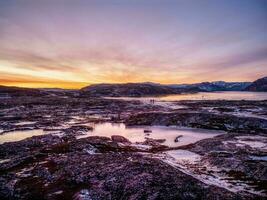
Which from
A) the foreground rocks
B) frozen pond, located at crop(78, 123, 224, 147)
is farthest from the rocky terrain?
frozen pond, located at crop(78, 123, 224, 147)

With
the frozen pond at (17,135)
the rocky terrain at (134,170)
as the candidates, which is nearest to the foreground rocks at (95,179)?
the rocky terrain at (134,170)

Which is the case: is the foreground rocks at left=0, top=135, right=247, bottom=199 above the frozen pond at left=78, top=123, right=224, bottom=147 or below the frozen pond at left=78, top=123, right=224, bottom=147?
above

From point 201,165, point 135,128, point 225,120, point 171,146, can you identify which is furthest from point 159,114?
point 201,165

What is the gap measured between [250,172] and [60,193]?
22.1 meters

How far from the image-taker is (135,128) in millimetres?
69000

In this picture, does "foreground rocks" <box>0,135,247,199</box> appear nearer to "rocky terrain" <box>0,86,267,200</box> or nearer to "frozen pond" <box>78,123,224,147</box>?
"rocky terrain" <box>0,86,267,200</box>

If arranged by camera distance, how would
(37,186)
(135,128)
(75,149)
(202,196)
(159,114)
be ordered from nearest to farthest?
1. (202,196)
2. (37,186)
3. (75,149)
4. (135,128)
5. (159,114)

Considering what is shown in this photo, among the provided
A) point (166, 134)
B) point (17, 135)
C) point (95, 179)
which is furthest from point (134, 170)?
point (17, 135)

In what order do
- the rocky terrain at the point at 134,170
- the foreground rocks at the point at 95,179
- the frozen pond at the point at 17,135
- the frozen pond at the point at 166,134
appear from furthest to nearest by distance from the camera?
the frozen pond at the point at 17,135
the frozen pond at the point at 166,134
the rocky terrain at the point at 134,170
the foreground rocks at the point at 95,179

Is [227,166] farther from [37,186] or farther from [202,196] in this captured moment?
[37,186]

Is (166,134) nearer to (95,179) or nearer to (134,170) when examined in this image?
(134,170)

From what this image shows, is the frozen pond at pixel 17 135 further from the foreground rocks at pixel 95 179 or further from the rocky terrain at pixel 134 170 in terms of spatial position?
the foreground rocks at pixel 95 179

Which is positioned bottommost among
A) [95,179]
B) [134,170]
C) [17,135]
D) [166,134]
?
[166,134]

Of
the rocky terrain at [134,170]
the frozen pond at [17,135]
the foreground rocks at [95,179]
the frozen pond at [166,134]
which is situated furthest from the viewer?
the frozen pond at [17,135]
